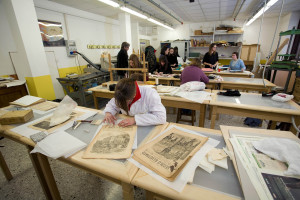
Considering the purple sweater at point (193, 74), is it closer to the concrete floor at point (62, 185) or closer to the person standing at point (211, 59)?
the concrete floor at point (62, 185)

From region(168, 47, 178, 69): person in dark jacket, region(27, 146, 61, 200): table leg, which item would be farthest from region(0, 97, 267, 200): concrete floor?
region(168, 47, 178, 69): person in dark jacket

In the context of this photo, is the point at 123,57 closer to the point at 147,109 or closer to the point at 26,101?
the point at 26,101

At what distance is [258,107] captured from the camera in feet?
5.12

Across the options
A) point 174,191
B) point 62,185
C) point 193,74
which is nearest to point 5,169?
point 62,185

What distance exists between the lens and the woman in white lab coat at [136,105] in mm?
1132

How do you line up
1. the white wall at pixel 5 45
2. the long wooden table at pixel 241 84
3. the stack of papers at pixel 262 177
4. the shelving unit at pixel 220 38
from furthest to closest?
1. the shelving unit at pixel 220 38
2. the white wall at pixel 5 45
3. the long wooden table at pixel 241 84
4. the stack of papers at pixel 262 177

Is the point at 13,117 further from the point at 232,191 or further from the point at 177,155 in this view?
the point at 232,191

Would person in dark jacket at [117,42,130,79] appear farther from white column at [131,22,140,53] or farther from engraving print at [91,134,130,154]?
white column at [131,22,140,53]

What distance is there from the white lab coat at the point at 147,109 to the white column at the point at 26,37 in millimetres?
2845

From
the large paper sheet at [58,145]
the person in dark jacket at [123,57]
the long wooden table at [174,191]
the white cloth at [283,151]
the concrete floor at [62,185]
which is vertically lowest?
the concrete floor at [62,185]

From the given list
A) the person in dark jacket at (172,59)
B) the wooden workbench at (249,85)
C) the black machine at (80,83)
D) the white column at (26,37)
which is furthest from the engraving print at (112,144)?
the person in dark jacket at (172,59)

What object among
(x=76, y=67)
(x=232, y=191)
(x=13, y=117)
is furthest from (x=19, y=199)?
(x=76, y=67)

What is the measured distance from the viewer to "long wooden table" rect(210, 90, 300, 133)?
149cm

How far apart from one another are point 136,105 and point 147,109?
11 cm
